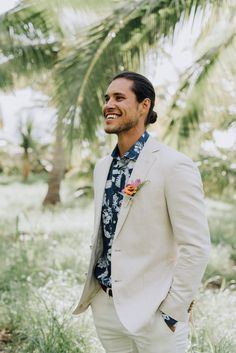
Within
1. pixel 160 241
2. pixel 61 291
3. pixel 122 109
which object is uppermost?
pixel 122 109

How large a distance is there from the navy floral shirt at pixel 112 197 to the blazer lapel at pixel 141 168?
0.16 ft

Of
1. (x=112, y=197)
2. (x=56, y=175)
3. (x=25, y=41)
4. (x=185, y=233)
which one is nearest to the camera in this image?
(x=185, y=233)

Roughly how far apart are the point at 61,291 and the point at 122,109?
3.56 m

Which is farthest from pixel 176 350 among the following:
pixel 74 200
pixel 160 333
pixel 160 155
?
pixel 74 200

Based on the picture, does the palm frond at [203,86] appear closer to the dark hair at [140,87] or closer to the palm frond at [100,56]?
the palm frond at [100,56]

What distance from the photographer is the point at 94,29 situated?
270 inches

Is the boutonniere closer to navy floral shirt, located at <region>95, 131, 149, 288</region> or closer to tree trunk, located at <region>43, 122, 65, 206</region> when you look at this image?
navy floral shirt, located at <region>95, 131, 149, 288</region>

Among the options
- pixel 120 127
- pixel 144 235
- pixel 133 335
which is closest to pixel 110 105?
pixel 120 127

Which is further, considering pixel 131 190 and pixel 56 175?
pixel 56 175

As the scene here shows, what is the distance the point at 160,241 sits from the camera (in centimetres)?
260

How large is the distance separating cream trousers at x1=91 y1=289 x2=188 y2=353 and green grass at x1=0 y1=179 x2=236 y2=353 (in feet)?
4.57

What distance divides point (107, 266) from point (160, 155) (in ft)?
2.19

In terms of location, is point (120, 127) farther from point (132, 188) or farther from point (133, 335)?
point (133, 335)

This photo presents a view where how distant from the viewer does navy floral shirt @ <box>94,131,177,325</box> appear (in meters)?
2.76
